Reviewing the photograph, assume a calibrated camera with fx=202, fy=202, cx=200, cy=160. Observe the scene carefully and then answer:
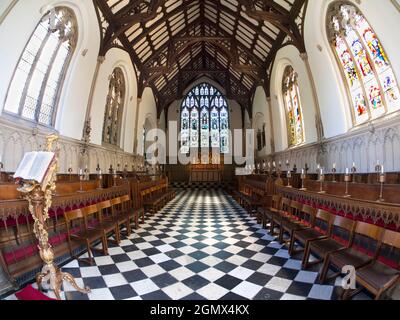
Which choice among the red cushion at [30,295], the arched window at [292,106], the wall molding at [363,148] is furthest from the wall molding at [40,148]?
the arched window at [292,106]

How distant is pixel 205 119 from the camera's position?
20.3 meters

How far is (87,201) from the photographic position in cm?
471

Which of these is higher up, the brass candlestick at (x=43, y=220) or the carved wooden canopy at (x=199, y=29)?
the carved wooden canopy at (x=199, y=29)

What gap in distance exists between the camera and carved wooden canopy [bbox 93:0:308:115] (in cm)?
827

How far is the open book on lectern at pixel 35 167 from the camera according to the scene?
207 centimetres

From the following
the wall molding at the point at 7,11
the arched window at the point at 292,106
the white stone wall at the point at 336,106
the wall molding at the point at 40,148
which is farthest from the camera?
the arched window at the point at 292,106

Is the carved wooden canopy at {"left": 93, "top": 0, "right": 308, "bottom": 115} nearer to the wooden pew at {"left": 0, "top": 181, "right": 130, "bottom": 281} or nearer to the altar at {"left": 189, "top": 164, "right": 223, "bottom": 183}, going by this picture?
the altar at {"left": 189, "top": 164, "right": 223, "bottom": 183}

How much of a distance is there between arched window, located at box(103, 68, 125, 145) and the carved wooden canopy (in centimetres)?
148

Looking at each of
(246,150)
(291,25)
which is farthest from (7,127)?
(246,150)

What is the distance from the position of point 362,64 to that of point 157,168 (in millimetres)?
13349

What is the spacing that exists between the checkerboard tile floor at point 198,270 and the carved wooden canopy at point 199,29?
8.30 metres

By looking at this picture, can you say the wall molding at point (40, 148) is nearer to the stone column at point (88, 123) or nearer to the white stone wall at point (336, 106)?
the stone column at point (88, 123)

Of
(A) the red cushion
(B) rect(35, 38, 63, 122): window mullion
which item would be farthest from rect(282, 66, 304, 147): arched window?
(A) the red cushion

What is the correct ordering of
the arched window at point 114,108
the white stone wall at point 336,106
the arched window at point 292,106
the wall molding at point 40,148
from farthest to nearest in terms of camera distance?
the arched window at point 114,108 → the arched window at point 292,106 → the wall molding at point 40,148 → the white stone wall at point 336,106
